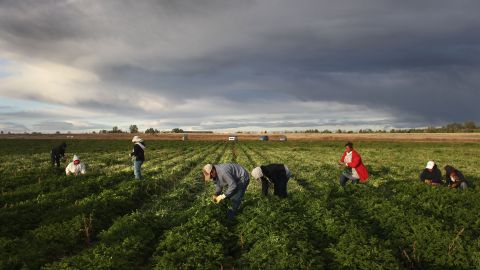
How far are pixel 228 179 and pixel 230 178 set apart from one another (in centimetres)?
6

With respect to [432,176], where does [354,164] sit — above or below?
above

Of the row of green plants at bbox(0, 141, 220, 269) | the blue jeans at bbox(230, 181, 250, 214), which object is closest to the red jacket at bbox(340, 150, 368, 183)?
the blue jeans at bbox(230, 181, 250, 214)

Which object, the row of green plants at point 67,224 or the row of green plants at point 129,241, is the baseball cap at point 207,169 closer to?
the row of green plants at point 129,241

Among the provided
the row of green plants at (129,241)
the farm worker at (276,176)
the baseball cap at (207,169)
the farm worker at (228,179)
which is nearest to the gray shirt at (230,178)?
the farm worker at (228,179)

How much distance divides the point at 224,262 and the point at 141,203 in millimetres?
7883

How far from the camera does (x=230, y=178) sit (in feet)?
36.4

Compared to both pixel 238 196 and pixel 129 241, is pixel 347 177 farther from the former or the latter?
pixel 129 241

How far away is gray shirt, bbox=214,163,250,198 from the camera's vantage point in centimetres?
1112

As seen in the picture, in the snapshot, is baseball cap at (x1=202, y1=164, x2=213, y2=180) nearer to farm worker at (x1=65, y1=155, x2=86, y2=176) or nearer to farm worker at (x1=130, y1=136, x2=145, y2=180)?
farm worker at (x1=130, y1=136, x2=145, y2=180)

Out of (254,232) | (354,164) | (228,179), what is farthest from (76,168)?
(254,232)

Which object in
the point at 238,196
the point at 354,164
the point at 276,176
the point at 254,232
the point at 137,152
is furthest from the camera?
the point at 137,152

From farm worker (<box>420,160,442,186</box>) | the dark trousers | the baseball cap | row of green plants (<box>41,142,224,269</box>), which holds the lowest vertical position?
row of green plants (<box>41,142,224,269</box>)

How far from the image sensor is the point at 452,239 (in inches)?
373

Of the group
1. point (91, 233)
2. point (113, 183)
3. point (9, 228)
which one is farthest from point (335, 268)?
point (113, 183)
